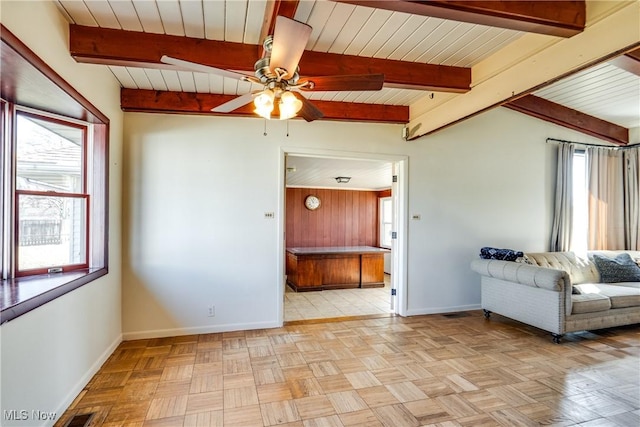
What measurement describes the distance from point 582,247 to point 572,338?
2114 mm

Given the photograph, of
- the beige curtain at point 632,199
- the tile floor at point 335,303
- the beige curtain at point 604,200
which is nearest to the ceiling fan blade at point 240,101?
the tile floor at point 335,303

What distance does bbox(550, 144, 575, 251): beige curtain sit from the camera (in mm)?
4898

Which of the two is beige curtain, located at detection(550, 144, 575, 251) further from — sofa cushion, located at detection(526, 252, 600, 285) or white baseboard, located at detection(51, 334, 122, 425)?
white baseboard, located at detection(51, 334, 122, 425)

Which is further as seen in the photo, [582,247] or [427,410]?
[582,247]

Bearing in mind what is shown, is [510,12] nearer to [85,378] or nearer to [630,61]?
[630,61]

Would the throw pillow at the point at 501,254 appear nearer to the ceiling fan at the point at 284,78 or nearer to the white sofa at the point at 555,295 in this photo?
the white sofa at the point at 555,295

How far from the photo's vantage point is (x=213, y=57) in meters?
2.45

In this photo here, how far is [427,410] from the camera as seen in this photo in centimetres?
225

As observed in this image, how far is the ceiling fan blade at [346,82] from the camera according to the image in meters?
1.97

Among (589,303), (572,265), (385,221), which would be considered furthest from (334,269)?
(589,303)

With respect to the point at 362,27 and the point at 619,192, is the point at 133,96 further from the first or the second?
the point at 619,192

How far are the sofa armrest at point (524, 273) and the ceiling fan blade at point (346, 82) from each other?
2.74 metres

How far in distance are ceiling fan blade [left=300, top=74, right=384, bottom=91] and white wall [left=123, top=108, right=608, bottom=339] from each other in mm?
1809

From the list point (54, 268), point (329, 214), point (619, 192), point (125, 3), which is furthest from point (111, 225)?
point (619, 192)
